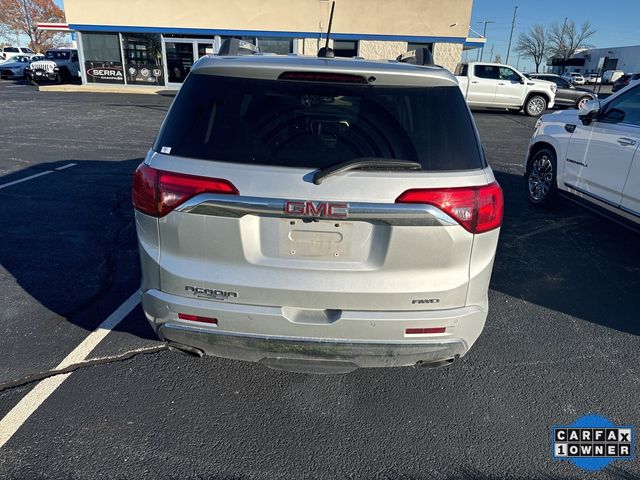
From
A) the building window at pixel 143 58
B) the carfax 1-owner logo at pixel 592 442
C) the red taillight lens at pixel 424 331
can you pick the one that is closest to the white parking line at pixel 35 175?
the red taillight lens at pixel 424 331

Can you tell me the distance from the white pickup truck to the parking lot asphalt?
633 inches

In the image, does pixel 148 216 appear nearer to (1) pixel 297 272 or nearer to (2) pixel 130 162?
(1) pixel 297 272

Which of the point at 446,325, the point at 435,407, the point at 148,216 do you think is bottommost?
the point at 435,407

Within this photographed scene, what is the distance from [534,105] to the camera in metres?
19.7

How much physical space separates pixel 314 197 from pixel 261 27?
23.9 meters

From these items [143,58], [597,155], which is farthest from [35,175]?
[143,58]

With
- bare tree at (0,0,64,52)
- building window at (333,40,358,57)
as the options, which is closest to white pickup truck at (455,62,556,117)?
building window at (333,40,358,57)

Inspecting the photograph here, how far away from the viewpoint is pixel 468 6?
22266mm

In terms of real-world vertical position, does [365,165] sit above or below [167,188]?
above

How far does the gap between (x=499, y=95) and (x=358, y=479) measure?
65.9ft

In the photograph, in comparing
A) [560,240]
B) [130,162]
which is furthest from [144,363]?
[130,162]

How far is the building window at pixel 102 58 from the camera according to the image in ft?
78.8

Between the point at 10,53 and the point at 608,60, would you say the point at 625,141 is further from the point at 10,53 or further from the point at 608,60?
the point at 608,60

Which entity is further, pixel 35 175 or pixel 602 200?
pixel 35 175
